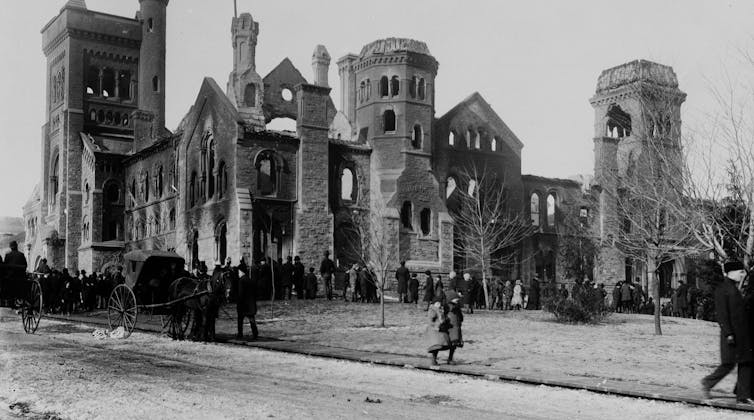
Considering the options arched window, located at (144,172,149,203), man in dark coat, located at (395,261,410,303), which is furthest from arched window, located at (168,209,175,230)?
man in dark coat, located at (395,261,410,303)

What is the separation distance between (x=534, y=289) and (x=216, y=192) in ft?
51.9

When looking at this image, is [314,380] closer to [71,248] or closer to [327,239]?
[327,239]

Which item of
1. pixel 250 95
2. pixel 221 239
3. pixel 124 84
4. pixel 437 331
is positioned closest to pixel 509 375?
pixel 437 331

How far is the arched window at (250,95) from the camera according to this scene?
52875mm

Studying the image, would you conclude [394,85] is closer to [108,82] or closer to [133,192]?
[133,192]

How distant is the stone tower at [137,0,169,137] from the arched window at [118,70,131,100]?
89 centimetres

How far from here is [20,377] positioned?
11.7 m

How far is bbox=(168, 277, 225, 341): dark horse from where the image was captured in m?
17.9

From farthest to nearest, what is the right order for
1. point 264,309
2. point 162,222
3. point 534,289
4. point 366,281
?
point 162,222
point 534,289
point 366,281
point 264,309

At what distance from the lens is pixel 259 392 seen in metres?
10.5

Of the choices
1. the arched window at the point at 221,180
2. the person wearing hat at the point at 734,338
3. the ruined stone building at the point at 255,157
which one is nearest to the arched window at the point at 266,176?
the ruined stone building at the point at 255,157

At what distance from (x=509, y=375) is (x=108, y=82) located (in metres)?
59.1

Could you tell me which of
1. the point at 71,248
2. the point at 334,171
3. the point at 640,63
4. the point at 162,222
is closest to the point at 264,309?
the point at 334,171

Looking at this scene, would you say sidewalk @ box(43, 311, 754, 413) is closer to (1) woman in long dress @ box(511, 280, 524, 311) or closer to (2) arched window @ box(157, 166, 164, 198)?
(1) woman in long dress @ box(511, 280, 524, 311)
